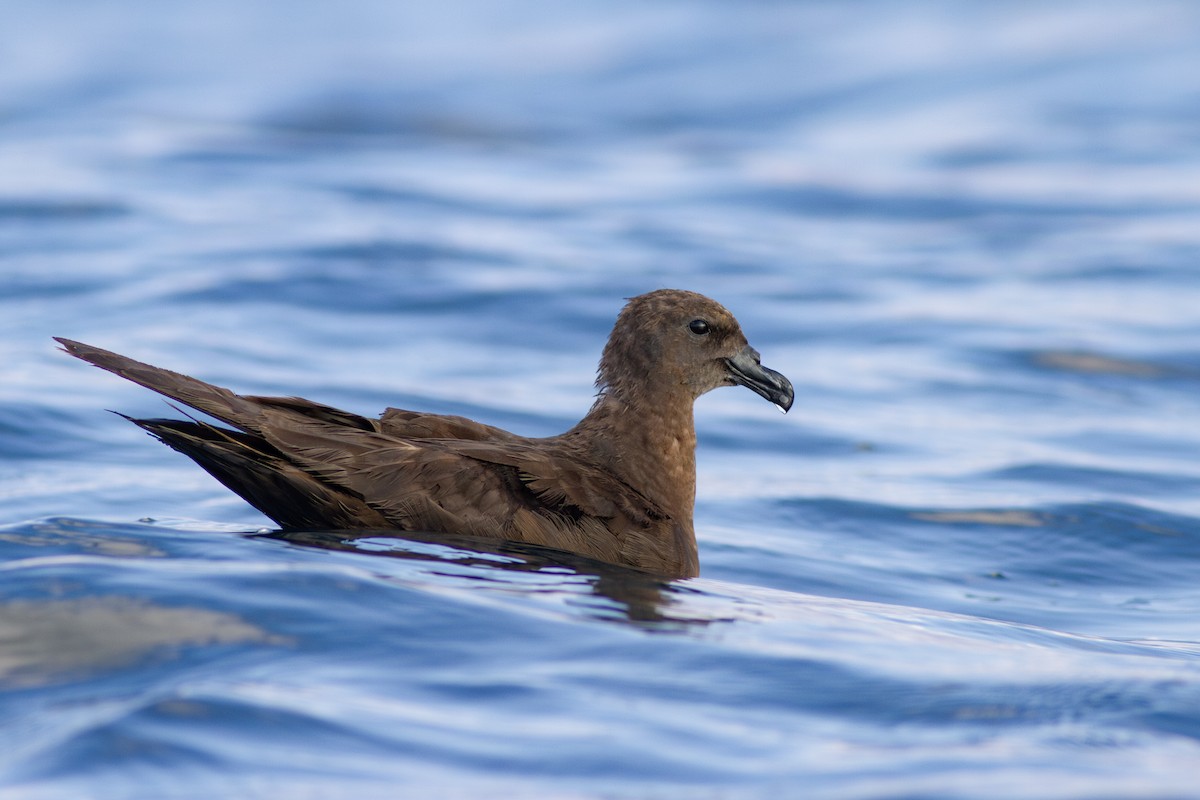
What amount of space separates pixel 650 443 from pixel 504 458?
844mm

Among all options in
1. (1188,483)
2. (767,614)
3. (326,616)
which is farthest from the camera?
(1188,483)

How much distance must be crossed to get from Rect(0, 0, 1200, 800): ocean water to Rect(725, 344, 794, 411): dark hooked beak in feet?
2.87

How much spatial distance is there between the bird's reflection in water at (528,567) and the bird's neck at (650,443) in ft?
1.89

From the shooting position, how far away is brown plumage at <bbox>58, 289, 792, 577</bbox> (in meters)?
5.91

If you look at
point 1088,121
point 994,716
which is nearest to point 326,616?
point 994,716

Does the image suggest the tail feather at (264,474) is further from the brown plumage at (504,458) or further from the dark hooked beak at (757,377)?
the dark hooked beak at (757,377)

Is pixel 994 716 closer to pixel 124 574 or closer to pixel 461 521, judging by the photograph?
pixel 461 521

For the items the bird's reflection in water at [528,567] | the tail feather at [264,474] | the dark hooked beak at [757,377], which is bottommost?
the bird's reflection in water at [528,567]

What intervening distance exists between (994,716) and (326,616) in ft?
6.75

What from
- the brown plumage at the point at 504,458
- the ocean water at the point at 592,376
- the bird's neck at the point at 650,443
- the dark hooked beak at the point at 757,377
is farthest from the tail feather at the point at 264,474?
the dark hooked beak at the point at 757,377

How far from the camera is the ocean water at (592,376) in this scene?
446cm

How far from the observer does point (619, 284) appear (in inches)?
581

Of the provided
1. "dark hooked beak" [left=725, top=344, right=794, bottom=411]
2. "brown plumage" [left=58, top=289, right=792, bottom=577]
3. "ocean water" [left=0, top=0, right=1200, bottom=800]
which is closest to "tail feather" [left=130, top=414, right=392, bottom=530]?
"brown plumage" [left=58, top=289, right=792, bottom=577]

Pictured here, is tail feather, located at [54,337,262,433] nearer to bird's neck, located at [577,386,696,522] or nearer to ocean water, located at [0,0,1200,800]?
ocean water, located at [0,0,1200,800]
